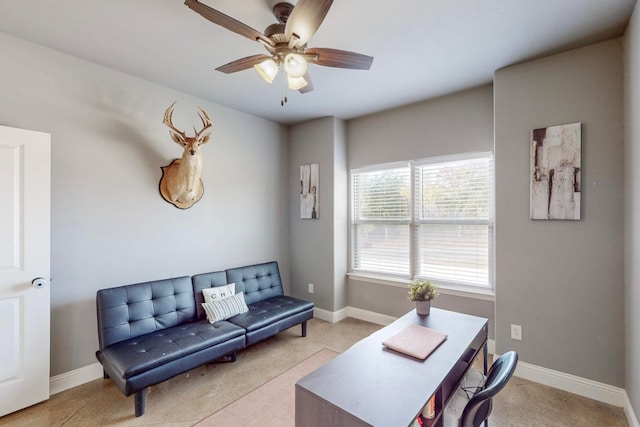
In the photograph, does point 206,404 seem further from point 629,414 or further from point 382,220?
point 629,414

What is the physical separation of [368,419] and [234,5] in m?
2.32

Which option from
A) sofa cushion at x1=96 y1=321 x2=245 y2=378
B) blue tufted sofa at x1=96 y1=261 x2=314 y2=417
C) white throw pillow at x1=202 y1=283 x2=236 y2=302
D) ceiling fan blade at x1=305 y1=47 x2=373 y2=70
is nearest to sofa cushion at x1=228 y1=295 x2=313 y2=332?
blue tufted sofa at x1=96 y1=261 x2=314 y2=417

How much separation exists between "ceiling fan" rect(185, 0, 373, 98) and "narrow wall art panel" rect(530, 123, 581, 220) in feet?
5.59

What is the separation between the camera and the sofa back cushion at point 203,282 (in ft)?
9.82

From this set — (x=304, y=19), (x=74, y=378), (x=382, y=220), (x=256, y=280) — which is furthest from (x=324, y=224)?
(x=74, y=378)

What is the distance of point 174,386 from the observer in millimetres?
2479

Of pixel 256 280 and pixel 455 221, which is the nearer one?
pixel 455 221

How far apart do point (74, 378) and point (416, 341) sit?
2.78 m

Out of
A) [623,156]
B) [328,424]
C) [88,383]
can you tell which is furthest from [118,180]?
[623,156]

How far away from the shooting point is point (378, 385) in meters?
1.31

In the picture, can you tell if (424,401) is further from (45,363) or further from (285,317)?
(45,363)

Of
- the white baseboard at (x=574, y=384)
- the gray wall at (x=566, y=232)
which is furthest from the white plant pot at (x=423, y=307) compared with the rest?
the white baseboard at (x=574, y=384)

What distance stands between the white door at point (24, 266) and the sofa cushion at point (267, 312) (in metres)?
1.43

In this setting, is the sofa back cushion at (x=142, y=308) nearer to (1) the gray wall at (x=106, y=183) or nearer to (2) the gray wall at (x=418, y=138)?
(1) the gray wall at (x=106, y=183)
